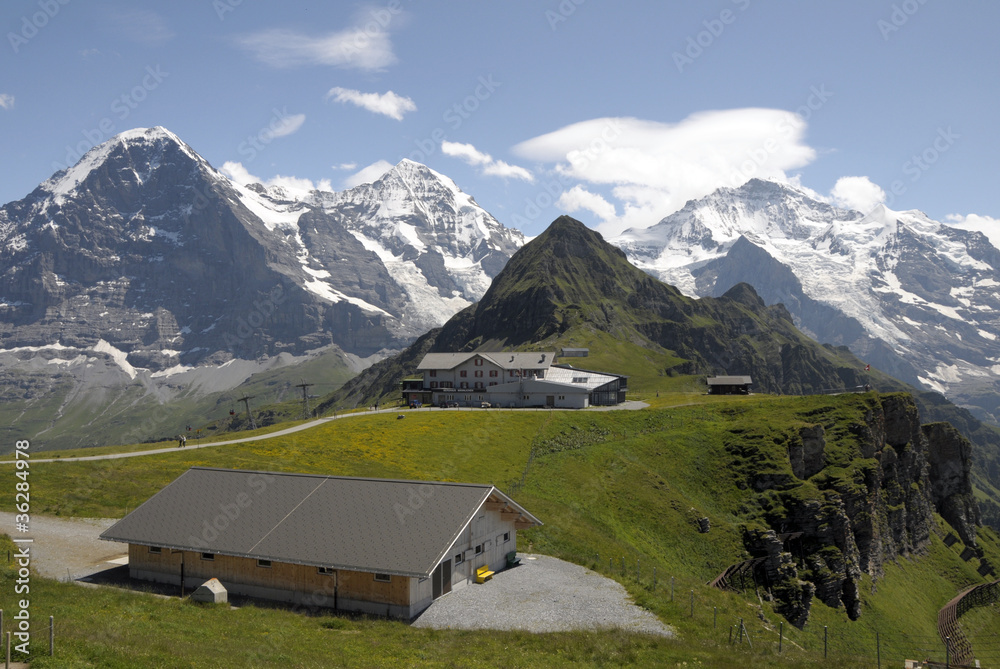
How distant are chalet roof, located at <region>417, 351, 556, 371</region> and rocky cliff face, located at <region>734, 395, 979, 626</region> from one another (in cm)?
6027

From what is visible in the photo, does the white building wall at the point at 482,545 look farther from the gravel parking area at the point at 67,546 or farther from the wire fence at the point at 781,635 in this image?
the gravel parking area at the point at 67,546

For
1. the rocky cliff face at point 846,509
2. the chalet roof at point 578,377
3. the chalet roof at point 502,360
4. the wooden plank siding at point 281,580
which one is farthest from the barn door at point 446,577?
the chalet roof at point 502,360

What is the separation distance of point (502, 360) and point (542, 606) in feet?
373

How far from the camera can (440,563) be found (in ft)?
145

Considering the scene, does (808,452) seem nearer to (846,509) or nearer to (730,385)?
(846,509)

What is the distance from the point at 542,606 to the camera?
4409 cm

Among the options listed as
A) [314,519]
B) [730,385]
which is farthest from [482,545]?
[730,385]

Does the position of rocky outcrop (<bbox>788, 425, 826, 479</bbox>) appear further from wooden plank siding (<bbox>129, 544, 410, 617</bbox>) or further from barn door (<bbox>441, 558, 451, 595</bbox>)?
wooden plank siding (<bbox>129, 544, 410, 617</bbox>)

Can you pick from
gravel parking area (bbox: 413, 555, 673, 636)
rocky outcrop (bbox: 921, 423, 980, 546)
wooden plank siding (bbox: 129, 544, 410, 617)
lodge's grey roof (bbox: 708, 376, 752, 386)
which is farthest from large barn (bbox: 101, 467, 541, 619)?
rocky outcrop (bbox: 921, 423, 980, 546)

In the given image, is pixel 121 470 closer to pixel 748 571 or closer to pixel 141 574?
pixel 141 574

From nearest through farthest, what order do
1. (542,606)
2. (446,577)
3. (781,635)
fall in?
(781,635), (542,606), (446,577)

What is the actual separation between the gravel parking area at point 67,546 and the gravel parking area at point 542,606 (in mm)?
25879

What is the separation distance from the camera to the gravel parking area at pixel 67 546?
1884 inches

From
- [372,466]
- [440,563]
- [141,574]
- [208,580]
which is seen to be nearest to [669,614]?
[440,563]
